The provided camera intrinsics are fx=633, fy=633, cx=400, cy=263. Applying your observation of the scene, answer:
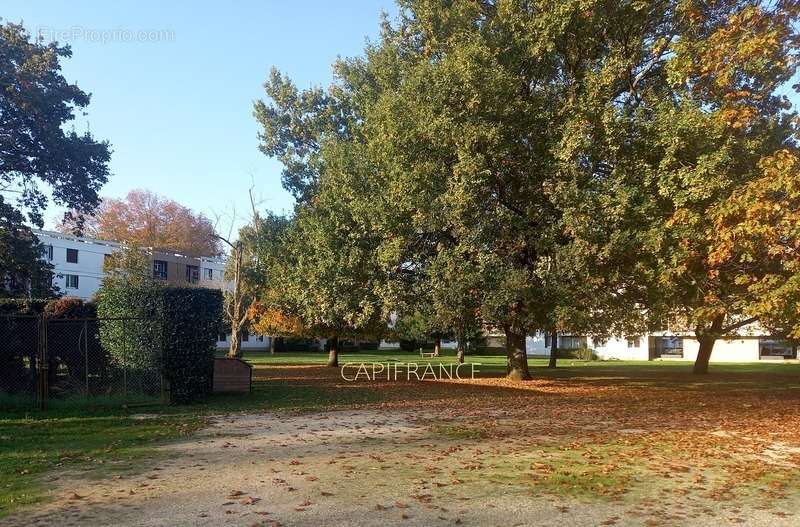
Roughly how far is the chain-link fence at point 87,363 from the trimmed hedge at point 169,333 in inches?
0.9

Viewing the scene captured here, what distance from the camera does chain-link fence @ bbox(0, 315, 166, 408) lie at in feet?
46.4

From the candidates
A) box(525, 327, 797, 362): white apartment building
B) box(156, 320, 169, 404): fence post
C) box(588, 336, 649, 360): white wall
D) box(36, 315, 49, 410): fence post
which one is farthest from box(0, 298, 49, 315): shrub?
box(588, 336, 649, 360): white wall

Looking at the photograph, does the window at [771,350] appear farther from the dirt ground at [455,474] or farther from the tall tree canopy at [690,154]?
the dirt ground at [455,474]

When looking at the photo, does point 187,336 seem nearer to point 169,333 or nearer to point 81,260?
point 169,333

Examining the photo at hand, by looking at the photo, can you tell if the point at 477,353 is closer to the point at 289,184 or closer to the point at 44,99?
the point at 289,184

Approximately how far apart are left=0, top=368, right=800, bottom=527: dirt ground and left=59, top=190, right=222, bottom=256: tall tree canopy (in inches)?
2299

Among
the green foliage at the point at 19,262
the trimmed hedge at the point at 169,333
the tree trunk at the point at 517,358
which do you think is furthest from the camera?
the tree trunk at the point at 517,358

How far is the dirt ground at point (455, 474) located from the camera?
5793mm

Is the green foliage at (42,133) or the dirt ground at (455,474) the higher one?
the green foliage at (42,133)

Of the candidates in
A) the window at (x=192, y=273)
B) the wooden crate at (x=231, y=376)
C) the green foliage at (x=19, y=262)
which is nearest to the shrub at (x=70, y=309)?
the wooden crate at (x=231, y=376)

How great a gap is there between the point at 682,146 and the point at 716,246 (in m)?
3.44

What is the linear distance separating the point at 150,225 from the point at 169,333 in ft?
195

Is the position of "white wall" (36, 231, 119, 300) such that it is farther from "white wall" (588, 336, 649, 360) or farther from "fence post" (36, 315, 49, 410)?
"fence post" (36, 315, 49, 410)

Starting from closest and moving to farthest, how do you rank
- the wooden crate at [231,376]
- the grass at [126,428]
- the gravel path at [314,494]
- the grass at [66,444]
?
1. the gravel path at [314,494]
2. the grass at [66,444]
3. the grass at [126,428]
4. the wooden crate at [231,376]
